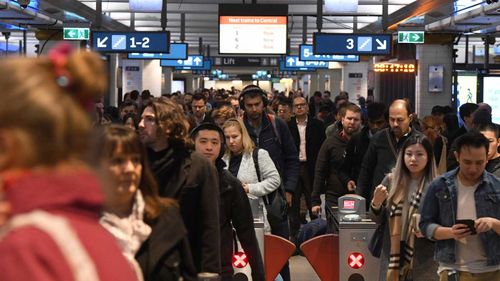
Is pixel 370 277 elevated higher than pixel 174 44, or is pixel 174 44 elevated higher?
pixel 174 44

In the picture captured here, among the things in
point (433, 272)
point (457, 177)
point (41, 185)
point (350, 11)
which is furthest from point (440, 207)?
point (350, 11)

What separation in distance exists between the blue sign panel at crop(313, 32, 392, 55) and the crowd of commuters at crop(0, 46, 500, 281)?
751cm

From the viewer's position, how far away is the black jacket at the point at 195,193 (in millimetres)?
4254

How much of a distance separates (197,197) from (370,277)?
3.23 m

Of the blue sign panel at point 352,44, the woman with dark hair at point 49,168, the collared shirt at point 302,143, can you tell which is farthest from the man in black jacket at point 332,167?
the blue sign panel at point 352,44

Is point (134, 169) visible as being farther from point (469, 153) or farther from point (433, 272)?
point (433, 272)

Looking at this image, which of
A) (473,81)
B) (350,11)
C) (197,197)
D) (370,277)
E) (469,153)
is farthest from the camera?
(473,81)

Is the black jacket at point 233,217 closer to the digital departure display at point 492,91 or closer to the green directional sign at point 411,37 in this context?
the green directional sign at point 411,37

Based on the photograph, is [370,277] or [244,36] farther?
[244,36]

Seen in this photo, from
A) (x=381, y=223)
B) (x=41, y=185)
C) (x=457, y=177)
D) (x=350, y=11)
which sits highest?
(x=350, y=11)

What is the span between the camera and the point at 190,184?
4.30m

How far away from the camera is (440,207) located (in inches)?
223

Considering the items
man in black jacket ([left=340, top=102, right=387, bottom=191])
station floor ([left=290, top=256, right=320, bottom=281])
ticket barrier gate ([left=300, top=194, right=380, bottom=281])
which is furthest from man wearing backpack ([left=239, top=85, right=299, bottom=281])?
ticket barrier gate ([left=300, top=194, right=380, bottom=281])

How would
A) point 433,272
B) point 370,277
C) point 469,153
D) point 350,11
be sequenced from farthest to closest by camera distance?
point 350,11 < point 370,277 < point 433,272 < point 469,153
